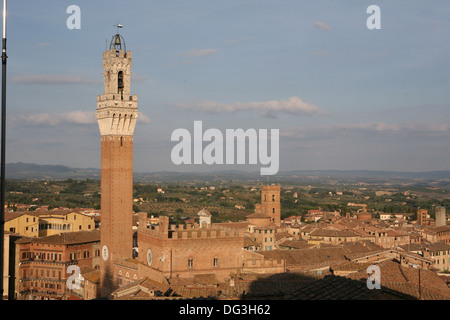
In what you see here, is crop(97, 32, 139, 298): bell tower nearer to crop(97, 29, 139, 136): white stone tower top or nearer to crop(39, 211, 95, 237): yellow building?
crop(97, 29, 139, 136): white stone tower top

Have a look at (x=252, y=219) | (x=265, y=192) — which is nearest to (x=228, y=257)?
(x=252, y=219)

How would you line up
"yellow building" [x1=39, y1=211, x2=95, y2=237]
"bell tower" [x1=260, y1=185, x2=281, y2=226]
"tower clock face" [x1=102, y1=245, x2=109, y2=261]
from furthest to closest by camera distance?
"bell tower" [x1=260, y1=185, x2=281, y2=226] → "yellow building" [x1=39, y1=211, x2=95, y2=237] → "tower clock face" [x1=102, y1=245, x2=109, y2=261]

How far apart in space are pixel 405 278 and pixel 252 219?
41.4 meters

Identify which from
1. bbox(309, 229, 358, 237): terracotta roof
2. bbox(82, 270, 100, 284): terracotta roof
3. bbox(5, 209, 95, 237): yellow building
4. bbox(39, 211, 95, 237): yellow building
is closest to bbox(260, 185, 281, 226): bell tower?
bbox(309, 229, 358, 237): terracotta roof

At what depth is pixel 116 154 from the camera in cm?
3672

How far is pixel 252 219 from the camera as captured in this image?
62.8 m

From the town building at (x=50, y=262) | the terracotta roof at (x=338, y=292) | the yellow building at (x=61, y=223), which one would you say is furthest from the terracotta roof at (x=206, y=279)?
the yellow building at (x=61, y=223)

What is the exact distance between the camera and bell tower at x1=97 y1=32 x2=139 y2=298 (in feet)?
120

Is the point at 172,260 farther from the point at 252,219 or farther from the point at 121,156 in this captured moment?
the point at 252,219

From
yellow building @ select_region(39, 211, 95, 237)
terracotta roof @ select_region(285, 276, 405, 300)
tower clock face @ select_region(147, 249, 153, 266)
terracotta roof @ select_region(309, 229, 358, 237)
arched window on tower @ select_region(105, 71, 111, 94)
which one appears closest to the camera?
terracotta roof @ select_region(285, 276, 405, 300)

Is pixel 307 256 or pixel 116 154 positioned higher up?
pixel 116 154

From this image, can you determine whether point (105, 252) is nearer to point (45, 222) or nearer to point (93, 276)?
point (93, 276)

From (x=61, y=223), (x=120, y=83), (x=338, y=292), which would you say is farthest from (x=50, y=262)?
(x=338, y=292)
